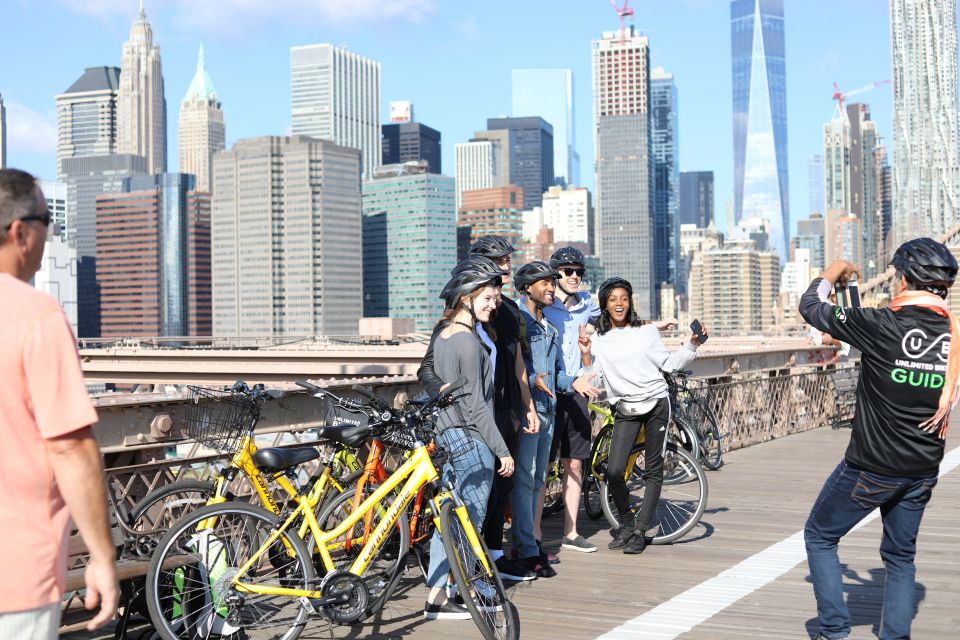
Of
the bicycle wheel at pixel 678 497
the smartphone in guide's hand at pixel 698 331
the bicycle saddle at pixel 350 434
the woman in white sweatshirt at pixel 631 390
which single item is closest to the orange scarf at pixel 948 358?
the bicycle saddle at pixel 350 434

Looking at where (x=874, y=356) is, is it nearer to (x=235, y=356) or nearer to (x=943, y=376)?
(x=943, y=376)

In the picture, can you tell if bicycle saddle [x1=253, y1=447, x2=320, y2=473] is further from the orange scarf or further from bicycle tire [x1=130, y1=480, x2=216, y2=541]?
the orange scarf

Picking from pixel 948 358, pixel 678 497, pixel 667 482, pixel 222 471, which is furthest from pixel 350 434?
pixel 678 497

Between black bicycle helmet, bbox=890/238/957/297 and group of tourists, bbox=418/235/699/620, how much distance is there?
2.14m

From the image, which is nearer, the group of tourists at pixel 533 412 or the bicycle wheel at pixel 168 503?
the group of tourists at pixel 533 412

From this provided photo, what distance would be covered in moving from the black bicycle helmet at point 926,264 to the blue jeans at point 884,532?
2.85 feet

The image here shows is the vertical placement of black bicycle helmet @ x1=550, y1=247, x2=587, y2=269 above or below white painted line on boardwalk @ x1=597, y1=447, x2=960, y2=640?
above

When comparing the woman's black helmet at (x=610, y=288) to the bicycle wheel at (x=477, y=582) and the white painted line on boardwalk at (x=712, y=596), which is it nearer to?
the white painted line on boardwalk at (x=712, y=596)

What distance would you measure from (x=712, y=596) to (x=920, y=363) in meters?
2.20

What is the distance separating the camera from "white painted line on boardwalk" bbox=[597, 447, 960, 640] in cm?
579

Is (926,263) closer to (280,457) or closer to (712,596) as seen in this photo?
(712,596)

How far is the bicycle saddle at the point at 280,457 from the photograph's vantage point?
5.50 metres

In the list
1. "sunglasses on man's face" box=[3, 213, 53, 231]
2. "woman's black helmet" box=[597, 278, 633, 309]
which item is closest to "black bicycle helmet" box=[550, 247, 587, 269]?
"woman's black helmet" box=[597, 278, 633, 309]

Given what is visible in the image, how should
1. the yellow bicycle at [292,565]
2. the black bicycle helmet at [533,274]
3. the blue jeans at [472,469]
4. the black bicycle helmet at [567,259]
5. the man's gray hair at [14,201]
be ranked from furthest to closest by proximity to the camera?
the black bicycle helmet at [567,259]
the black bicycle helmet at [533,274]
the blue jeans at [472,469]
the yellow bicycle at [292,565]
the man's gray hair at [14,201]
